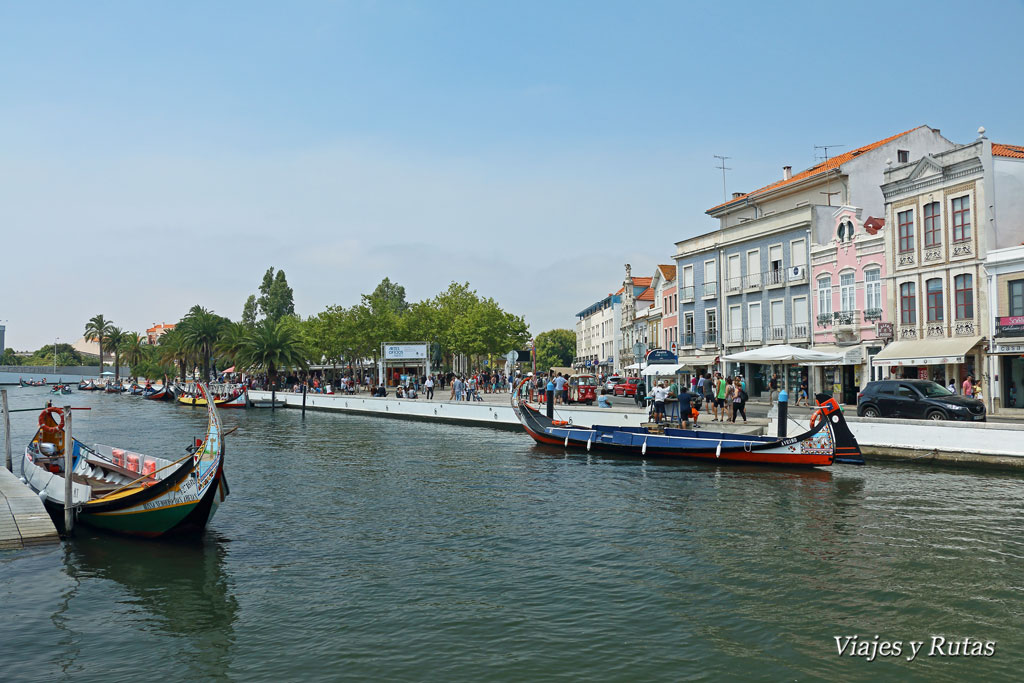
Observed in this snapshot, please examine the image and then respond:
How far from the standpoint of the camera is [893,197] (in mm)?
36969

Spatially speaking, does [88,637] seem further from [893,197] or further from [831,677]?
[893,197]

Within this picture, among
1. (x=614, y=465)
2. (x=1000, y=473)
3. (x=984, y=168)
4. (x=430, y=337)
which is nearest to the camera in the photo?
(x=1000, y=473)

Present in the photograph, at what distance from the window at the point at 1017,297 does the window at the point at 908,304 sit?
4.71m

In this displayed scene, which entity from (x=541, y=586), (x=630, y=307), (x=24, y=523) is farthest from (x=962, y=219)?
(x=630, y=307)

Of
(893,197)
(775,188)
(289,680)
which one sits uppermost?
(775,188)

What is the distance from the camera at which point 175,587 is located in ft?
38.8

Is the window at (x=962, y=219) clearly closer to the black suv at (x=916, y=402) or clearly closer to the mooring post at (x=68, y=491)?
the black suv at (x=916, y=402)

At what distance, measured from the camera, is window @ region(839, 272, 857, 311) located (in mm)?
39906

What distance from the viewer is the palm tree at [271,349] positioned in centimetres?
7300

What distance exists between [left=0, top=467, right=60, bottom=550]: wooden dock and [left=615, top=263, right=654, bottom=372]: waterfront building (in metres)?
71.8

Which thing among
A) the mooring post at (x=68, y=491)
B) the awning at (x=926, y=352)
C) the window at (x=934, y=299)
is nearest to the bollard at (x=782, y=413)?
the awning at (x=926, y=352)

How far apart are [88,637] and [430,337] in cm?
7128

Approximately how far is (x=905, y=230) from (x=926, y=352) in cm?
628

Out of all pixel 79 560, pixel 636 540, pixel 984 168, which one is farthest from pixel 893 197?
pixel 79 560
